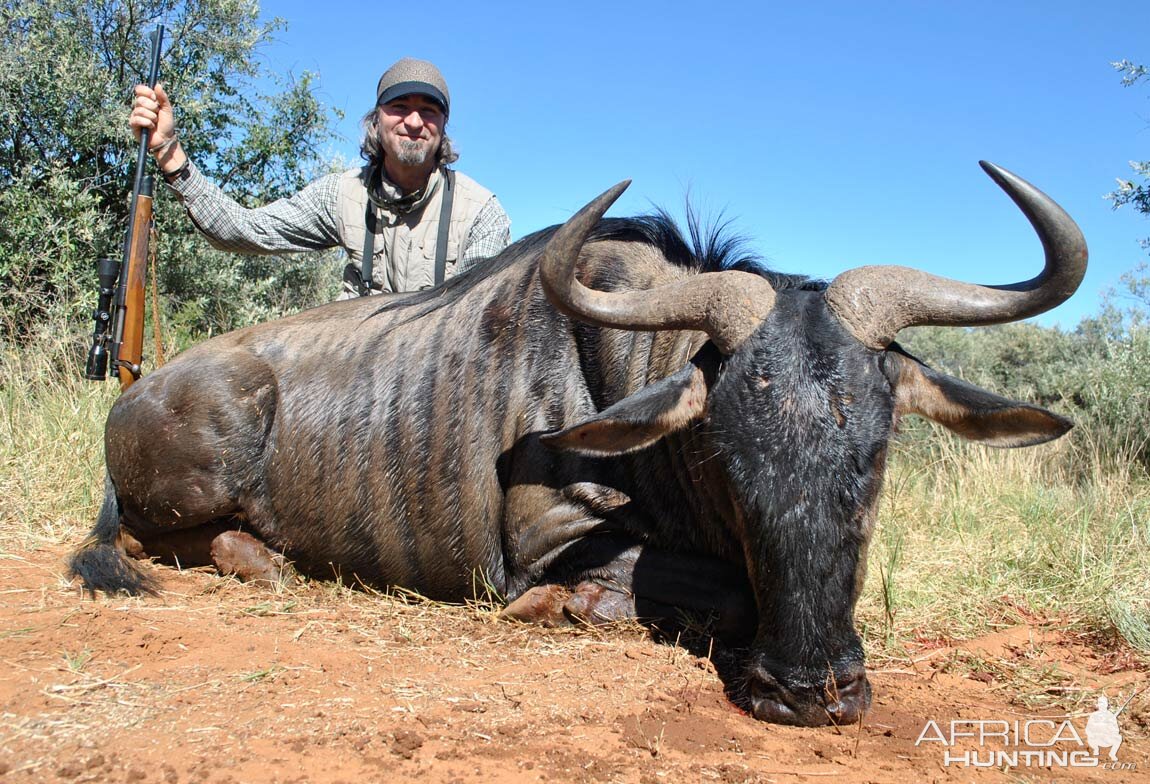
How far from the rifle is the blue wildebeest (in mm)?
533

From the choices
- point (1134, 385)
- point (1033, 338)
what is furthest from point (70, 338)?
A: point (1033, 338)

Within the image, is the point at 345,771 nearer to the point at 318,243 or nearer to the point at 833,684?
the point at 833,684

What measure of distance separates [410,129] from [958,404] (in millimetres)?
4138

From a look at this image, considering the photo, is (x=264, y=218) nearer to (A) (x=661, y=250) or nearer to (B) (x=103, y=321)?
(B) (x=103, y=321)

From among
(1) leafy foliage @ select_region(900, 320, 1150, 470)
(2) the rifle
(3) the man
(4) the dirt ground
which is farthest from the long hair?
(1) leafy foliage @ select_region(900, 320, 1150, 470)

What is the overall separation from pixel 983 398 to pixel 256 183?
29.2 ft

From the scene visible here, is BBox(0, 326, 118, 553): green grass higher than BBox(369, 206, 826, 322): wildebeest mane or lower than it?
lower

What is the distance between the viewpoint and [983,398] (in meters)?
3.12

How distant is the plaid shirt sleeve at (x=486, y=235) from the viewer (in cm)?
589

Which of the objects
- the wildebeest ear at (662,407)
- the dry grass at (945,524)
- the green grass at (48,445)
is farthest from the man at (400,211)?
the wildebeest ear at (662,407)

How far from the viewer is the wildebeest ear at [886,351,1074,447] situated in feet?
10.2

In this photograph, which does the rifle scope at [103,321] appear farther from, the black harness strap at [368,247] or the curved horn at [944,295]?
the curved horn at [944,295]

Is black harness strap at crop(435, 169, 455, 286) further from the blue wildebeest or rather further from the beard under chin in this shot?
the blue wildebeest

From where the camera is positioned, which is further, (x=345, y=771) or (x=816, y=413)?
(x=816, y=413)
